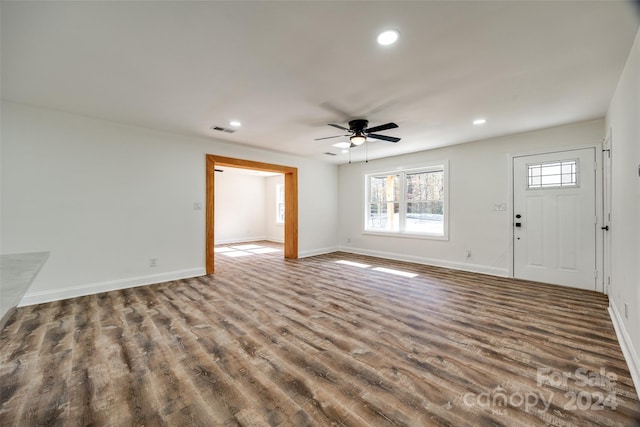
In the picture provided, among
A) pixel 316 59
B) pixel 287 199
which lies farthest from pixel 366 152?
pixel 316 59

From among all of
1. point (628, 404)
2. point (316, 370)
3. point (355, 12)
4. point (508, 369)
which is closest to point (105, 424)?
point (316, 370)

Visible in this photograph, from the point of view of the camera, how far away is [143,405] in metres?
1.76

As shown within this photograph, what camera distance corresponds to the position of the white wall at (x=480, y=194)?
445cm

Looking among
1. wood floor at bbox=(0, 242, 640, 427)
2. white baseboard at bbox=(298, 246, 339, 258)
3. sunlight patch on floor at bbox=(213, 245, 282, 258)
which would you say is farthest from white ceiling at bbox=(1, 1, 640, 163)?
sunlight patch on floor at bbox=(213, 245, 282, 258)

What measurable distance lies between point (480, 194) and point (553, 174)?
3.58ft

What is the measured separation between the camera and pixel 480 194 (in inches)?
205

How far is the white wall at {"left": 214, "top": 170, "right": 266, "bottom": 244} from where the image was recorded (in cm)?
936

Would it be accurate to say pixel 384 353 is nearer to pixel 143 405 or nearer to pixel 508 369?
pixel 508 369

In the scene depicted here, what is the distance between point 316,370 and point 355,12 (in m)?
2.60

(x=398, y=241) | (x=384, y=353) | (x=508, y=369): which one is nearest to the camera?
(x=508, y=369)

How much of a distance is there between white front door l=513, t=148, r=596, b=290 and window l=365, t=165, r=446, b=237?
135cm

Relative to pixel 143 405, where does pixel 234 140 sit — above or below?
above

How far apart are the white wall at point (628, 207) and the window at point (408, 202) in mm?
2841

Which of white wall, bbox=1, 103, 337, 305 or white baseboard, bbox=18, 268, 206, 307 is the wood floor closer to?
white baseboard, bbox=18, 268, 206, 307
